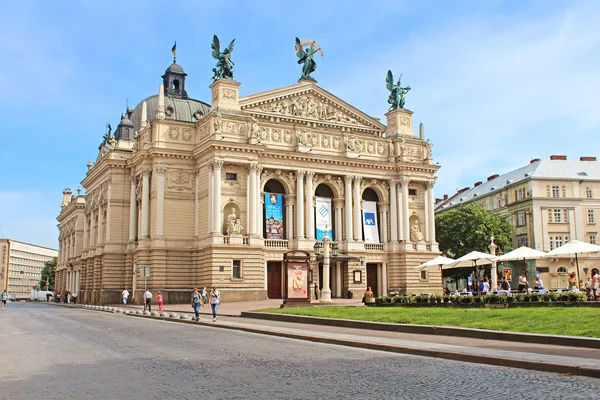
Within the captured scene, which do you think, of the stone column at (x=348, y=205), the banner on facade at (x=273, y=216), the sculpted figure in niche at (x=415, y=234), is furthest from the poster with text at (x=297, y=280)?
the sculpted figure in niche at (x=415, y=234)

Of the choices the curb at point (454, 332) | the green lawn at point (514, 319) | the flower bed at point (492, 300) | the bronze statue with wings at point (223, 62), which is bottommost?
the curb at point (454, 332)

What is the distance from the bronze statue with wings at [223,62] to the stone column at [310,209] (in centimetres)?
1267

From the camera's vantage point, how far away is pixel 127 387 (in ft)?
40.4

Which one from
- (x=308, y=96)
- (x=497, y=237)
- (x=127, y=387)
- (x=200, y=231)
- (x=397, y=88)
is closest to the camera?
(x=127, y=387)

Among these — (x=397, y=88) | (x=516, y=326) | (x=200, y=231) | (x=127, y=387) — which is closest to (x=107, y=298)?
(x=200, y=231)

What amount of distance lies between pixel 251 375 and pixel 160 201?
49403 millimetres

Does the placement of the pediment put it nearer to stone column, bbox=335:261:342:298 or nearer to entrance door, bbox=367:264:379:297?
entrance door, bbox=367:264:379:297

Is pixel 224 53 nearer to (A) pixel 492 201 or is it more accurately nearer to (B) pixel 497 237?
(B) pixel 497 237

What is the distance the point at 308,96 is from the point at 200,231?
18190 millimetres

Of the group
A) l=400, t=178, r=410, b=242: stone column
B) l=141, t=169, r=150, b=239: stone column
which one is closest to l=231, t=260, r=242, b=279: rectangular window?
l=141, t=169, r=150, b=239: stone column

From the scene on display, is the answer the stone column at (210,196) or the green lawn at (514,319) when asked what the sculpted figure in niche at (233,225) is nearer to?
the stone column at (210,196)

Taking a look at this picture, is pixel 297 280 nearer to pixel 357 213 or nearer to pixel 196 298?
pixel 196 298

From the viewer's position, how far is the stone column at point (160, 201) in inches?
2406

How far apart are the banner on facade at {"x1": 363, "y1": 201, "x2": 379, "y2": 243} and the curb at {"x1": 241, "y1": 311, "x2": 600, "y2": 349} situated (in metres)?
35.0
